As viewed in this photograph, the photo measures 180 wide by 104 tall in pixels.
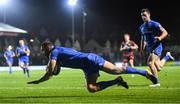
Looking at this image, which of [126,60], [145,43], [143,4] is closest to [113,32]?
[143,4]

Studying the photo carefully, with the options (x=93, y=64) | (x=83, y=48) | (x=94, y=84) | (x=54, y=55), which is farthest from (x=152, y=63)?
(x=83, y=48)

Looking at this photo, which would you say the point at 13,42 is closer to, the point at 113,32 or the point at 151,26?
the point at 113,32

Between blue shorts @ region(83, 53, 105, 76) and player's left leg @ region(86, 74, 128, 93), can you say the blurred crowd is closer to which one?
player's left leg @ region(86, 74, 128, 93)

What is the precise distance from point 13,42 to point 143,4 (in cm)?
2138

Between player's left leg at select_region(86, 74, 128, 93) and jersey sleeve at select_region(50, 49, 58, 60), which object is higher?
jersey sleeve at select_region(50, 49, 58, 60)

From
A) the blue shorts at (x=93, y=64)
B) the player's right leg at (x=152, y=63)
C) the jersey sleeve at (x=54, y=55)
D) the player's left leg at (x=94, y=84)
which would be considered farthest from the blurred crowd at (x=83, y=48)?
the jersey sleeve at (x=54, y=55)

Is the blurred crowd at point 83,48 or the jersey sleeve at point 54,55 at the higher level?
the jersey sleeve at point 54,55

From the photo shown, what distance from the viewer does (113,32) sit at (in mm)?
93812

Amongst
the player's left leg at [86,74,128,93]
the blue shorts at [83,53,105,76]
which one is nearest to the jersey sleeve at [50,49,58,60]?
the blue shorts at [83,53,105,76]

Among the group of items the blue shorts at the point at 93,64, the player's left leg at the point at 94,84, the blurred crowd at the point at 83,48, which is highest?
the blue shorts at the point at 93,64

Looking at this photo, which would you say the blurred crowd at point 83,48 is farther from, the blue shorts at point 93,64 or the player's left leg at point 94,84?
the blue shorts at point 93,64

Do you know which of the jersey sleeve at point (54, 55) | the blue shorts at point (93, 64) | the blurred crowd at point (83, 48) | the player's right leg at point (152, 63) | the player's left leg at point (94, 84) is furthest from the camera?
the blurred crowd at point (83, 48)

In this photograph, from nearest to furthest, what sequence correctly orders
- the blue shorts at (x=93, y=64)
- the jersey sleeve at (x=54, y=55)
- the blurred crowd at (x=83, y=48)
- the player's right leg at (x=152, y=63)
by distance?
1. the jersey sleeve at (x=54, y=55)
2. the blue shorts at (x=93, y=64)
3. the player's right leg at (x=152, y=63)
4. the blurred crowd at (x=83, y=48)

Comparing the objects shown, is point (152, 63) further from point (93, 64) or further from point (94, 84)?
point (93, 64)
